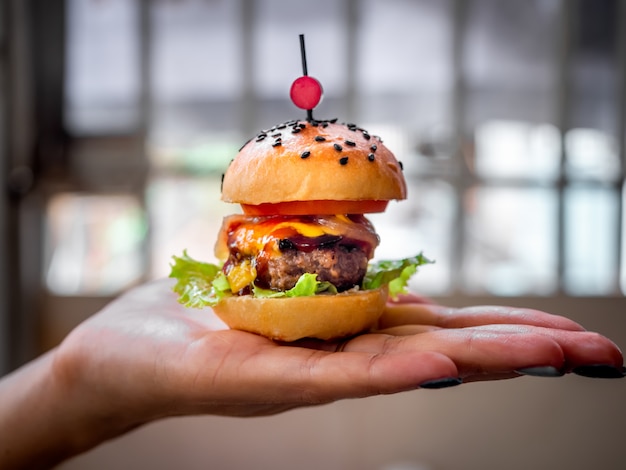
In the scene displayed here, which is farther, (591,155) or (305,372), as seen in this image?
(591,155)

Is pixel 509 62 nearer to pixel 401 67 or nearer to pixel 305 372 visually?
pixel 401 67

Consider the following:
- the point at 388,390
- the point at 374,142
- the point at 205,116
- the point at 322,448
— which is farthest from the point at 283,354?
the point at 205,116

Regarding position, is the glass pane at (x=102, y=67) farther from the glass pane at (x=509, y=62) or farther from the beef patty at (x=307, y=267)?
the beef patty at (x=307, y=267)

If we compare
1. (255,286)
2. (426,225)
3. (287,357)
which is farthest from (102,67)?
(287,357)

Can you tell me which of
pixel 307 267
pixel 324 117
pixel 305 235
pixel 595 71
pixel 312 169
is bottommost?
pixel 307 267

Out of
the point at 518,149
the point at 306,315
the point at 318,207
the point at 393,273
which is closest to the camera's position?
the point at 306,315

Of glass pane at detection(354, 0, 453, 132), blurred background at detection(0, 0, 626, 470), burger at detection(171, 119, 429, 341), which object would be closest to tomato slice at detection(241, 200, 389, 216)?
burger at detection(171, 119, 429, 341)
